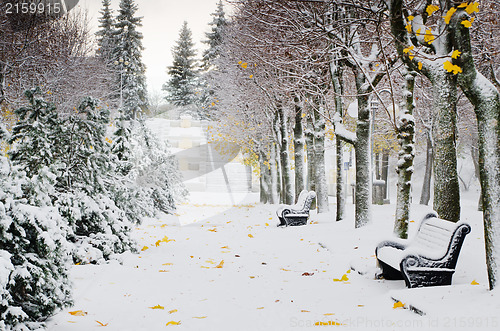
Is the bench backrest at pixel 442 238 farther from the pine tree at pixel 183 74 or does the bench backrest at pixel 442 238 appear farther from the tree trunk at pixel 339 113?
the pine tree at pixel 183 74

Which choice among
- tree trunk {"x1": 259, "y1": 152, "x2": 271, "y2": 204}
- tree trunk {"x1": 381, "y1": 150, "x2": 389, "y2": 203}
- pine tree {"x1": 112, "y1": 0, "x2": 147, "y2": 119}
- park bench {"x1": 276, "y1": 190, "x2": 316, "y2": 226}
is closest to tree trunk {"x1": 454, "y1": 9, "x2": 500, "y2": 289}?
park bench {"x1": 276, "y1": 190, "x2": 316, "y2": 226}

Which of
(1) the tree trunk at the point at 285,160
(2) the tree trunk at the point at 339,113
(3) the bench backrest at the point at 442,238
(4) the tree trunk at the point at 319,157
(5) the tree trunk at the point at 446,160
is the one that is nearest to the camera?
(3) the bench backrest at the point at 442,238

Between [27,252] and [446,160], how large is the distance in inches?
248

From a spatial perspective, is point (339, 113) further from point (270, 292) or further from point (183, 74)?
point (183, 74)

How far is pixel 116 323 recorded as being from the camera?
14.9 feet

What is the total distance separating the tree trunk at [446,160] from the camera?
683cm

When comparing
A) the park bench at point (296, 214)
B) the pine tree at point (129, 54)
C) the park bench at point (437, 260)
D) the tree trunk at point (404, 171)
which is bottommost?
the park bench at point (296, 214)

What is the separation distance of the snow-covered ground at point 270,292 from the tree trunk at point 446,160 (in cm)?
64

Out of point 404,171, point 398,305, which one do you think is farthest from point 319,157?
point 398,305

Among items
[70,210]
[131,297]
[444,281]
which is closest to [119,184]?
[70,210]

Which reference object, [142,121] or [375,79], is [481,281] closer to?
[375,79]

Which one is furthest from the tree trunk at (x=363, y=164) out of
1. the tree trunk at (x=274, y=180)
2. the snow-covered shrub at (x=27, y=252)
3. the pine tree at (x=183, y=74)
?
the pine tree at (x=183, y=74)

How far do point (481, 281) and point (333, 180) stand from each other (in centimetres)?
4202

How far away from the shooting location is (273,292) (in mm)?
5887
